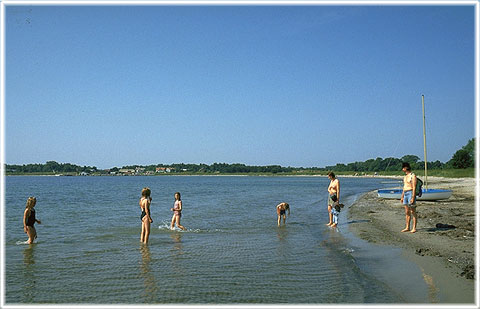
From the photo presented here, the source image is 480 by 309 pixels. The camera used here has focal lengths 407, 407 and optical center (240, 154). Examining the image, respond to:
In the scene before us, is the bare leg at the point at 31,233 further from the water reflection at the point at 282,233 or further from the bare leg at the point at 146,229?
the water reflection at the point at 282,233

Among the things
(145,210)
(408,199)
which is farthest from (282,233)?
(145,210)

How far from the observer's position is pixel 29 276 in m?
7.89

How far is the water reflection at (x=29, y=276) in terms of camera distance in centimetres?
659

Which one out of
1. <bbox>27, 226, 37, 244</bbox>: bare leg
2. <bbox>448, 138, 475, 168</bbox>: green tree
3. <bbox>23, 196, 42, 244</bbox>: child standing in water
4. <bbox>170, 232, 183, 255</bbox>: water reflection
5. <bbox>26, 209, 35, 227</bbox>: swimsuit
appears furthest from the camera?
<bbox>448, 138, 475, 168</bbox>: green tree

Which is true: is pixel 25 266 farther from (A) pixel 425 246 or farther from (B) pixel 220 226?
(A) pixel 425 246

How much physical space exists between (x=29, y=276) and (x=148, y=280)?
8.12 feet

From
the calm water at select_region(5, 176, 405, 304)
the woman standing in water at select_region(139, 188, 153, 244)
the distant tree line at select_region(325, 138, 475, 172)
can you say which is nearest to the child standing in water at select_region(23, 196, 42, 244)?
the calm water at select_region(5, 176, 405, 304)

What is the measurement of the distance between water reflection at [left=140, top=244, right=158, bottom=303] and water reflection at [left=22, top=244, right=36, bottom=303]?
1772mm

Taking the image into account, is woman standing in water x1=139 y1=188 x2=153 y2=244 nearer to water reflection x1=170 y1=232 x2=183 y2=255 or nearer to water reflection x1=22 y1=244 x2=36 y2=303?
water reflection x1=170 y1=232 x2=183 y2=255

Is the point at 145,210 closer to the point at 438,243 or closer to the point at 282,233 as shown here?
the point at 282,233

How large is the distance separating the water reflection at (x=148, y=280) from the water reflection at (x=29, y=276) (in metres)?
1.77

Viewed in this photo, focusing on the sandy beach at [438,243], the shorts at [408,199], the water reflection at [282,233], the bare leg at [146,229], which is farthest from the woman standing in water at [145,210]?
the shorts at [408,199]

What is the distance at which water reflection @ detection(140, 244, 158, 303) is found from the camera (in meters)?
6.37

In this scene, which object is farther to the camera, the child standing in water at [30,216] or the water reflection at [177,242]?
the child standing in water at [30,216]
